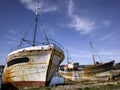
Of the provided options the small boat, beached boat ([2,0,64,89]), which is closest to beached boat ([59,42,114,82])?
the small boat

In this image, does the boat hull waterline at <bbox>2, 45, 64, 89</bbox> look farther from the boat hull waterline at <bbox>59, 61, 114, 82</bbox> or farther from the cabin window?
the boat hull waterline at <bbox>59, 61, 114, 82</bbox>

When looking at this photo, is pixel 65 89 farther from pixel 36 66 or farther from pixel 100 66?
pixel 100 66

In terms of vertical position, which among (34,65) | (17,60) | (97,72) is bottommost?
(97,72)

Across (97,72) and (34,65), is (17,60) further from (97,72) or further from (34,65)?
(97,72)

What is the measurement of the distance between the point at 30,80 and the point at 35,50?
11.1 ft

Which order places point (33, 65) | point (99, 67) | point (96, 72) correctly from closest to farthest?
1. point (33, 65)
2. point (99, 67)
3. point (96, 72)

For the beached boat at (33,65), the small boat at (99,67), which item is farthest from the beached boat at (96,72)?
the beached boat at (33,65)

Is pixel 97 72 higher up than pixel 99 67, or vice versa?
pixel 99 67

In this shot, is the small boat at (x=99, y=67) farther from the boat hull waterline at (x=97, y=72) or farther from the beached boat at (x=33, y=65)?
the beached boat at (x=33, y=65)

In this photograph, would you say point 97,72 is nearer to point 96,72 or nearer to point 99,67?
point 96,72

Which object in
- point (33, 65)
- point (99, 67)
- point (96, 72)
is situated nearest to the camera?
point (33, 65)

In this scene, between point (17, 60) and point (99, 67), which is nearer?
point (17, 60)

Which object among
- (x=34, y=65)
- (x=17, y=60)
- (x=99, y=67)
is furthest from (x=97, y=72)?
(x=17, y=60)

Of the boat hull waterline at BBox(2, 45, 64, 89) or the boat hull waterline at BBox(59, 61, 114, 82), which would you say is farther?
the boat hull waterline at BBox(59, 61, 114, 82)
